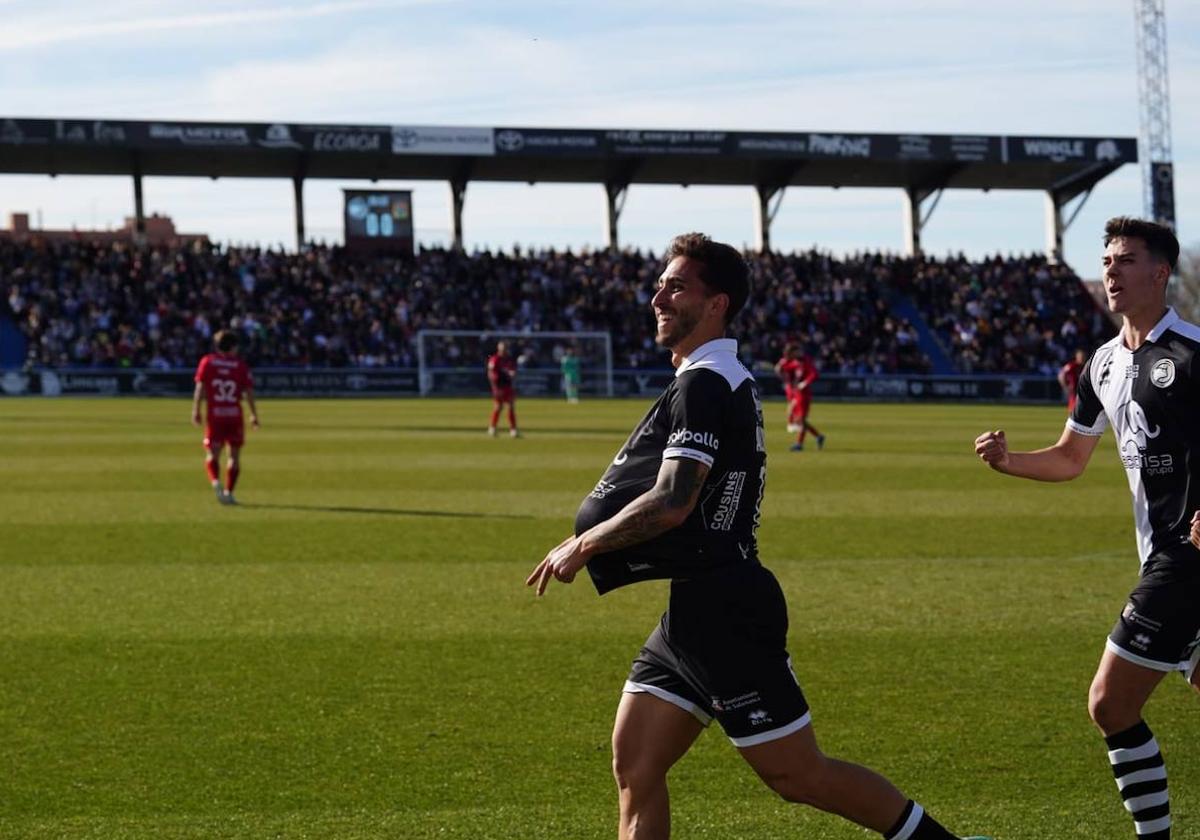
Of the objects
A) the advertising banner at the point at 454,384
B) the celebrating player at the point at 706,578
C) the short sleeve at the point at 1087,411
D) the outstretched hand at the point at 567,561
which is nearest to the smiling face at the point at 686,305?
the celebrating player at the point at 706,578

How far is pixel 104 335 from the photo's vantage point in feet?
160

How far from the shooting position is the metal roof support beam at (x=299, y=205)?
58.9 m

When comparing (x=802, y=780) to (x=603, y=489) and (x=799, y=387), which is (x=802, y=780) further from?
(x=799, y=387)

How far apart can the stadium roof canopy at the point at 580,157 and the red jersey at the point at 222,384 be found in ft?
134

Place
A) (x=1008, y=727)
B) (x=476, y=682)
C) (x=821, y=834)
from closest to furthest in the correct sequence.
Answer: (x=821, y=834), (x=1008, y=727), (x=476, y=682)

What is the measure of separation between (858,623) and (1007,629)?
96 cm

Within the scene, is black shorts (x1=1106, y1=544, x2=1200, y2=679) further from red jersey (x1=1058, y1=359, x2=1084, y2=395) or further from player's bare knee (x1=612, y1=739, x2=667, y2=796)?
red jersey (x1=1058, y1=359, x2=1084, y2=395)

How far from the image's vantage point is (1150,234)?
5.38 metres

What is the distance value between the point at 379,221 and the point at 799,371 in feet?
114

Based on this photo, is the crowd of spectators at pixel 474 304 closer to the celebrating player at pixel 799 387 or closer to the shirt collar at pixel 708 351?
the celebrating player at pixel 799 387

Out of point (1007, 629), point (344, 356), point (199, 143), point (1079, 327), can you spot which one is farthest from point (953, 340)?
point (1007, 629)

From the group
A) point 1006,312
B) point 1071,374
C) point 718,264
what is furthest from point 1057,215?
point 718,264

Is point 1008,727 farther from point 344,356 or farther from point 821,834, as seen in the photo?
point 344,356

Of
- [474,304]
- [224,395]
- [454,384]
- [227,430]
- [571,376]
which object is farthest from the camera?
[474,304]
